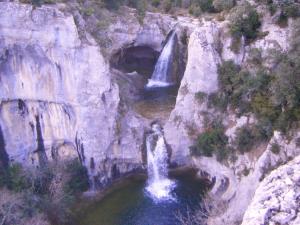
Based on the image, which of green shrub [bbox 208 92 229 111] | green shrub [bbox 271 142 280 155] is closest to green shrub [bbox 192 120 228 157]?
green shrub [bbox 208 92 229 111]

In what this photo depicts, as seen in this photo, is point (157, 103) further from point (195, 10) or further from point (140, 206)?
point (140, 206)

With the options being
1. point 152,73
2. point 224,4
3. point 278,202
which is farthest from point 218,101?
point 278,202

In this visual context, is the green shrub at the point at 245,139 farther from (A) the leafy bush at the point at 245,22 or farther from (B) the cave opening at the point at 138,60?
(B) the cave opening at the point at 138,60

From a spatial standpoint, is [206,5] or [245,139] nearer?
[245,139]

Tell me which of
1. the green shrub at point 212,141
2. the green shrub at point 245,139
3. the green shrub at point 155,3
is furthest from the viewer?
the green shrub at point 155,3

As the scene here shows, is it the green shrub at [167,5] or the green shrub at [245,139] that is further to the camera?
Result: the green shrub at [167,5]

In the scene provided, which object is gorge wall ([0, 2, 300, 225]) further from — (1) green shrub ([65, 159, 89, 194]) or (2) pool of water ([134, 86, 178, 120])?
(2) pool of water ([134, 86, 178, 120])

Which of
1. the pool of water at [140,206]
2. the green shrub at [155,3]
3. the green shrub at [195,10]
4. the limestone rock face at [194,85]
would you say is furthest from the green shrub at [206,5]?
the pool of water at [140,206]

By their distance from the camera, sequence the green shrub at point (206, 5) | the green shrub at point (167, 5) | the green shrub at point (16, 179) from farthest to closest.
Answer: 1. the green shrub at point (167, 5)
2. the green shrub at point (206, 5)
3. the green shrub at point (16, 179)
